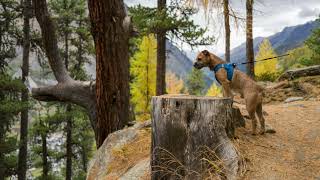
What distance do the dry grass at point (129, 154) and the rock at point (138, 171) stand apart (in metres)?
0.27

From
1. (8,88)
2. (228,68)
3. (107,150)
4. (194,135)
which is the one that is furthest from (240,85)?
(8,88)

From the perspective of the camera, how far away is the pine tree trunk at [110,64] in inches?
288

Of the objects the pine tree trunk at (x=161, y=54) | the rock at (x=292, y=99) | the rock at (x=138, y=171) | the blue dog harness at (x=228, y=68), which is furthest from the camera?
the pine tree trunk at (x=161, y=54)

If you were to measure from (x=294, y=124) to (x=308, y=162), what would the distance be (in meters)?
2.58

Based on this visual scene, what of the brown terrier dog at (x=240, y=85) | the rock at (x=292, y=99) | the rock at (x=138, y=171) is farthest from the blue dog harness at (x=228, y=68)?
the rock at (x=292, y=99)

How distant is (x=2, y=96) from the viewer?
68.8 feet

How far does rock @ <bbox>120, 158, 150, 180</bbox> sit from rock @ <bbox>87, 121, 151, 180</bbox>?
2.34 feet

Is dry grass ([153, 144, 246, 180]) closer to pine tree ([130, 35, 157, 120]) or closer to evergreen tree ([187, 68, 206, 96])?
pine tree ([130, 35, 157, 120])

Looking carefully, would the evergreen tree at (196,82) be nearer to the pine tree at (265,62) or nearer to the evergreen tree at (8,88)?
the pine tree at (265,62)

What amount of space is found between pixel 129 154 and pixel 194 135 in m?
1.95

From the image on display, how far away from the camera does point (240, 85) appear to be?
6.80 metres

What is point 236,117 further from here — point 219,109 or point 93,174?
point 93,174

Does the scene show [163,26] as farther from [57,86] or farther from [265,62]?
[265,62]

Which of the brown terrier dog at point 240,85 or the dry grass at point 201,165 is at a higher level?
the brown terrier dog at point 240,85
